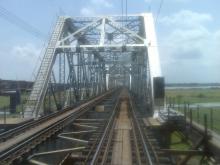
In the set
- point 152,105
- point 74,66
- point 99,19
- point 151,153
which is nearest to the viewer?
point 151,153

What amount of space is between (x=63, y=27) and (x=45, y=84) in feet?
30.6

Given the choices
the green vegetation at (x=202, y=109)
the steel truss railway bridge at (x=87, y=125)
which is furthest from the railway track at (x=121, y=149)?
the green vegetation at (x=202, y=109)

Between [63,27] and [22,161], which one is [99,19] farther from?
[22,161]

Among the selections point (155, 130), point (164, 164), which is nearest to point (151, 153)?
point (164, 164)

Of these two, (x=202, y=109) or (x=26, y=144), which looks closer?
(x=26, y=144)

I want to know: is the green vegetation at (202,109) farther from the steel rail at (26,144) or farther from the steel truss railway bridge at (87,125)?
the steel rail at (26,144)

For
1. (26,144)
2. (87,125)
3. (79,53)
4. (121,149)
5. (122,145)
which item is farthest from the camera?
(79,53)

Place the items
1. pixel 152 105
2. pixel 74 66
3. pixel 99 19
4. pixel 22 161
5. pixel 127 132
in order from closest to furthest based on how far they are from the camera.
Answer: pixel 22 161 → pixel 127 132 → pixel 152 105 → pixel 99 19 → pixel 74 66

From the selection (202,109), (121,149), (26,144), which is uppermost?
(202,109)

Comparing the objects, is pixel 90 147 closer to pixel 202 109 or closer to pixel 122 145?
pixel 122 145

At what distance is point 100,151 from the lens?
1519 cm

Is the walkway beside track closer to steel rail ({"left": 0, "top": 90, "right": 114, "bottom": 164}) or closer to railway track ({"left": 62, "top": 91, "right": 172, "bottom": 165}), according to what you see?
railway track ({"left": 62, "top": 91, "right": 172, "bottom": 165})

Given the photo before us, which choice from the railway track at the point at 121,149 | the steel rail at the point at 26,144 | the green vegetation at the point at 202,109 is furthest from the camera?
the green vegetation at the point at 202,109

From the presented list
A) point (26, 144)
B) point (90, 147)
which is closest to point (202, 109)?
point (90, 147)
